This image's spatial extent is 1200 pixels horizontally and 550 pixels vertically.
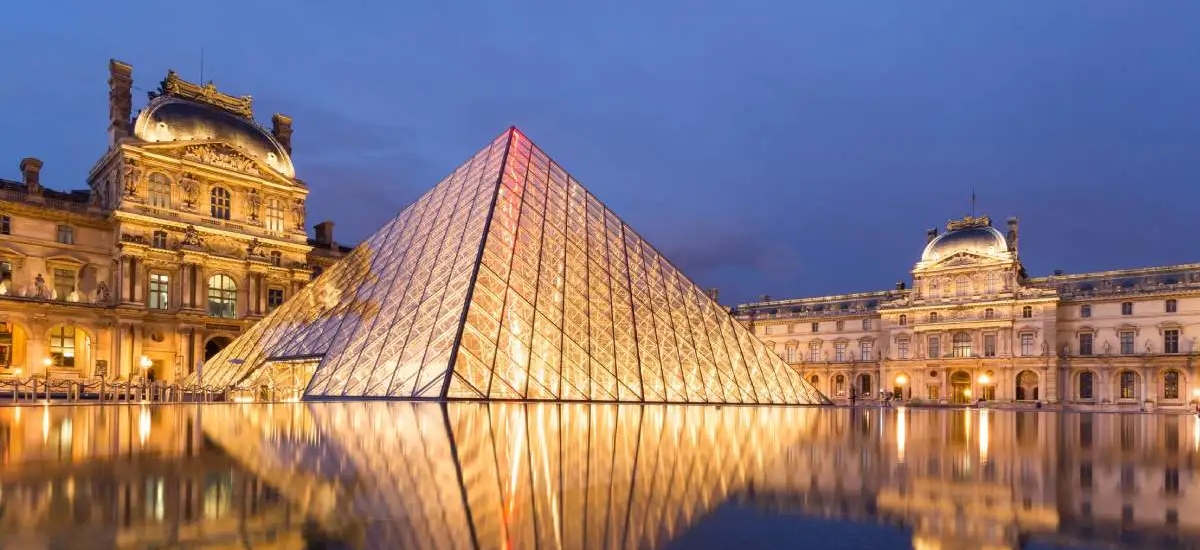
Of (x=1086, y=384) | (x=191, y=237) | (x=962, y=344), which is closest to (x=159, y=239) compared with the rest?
(x=191, y=237)

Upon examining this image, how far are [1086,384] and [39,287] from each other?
5640 centimetres

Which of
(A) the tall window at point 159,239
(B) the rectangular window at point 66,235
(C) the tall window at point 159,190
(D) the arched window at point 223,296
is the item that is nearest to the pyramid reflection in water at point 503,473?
(A) the tall window at point 159,239

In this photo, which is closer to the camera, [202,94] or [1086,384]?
[202,94]

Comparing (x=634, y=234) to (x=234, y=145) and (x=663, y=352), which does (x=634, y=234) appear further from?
(x=234, y=145)

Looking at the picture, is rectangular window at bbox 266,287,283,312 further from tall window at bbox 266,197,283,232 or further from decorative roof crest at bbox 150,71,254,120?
decorative roof crest at bbox 150,71,254,120

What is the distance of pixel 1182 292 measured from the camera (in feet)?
150

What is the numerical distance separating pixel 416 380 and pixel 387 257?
795cm

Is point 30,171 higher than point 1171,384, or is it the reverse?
point 30,171

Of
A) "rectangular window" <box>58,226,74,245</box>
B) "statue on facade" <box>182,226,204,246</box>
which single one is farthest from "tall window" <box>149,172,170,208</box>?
"rectangular window" <box>58,226,74,245</box>

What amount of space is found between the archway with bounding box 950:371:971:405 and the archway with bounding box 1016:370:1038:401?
300 centimetres

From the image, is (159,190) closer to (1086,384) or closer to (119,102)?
(119,102)

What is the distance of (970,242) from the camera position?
5297 centimetres

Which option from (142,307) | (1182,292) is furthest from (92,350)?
(1182,292)

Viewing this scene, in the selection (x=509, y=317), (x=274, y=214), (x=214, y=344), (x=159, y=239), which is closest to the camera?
(x=509, y=317)
